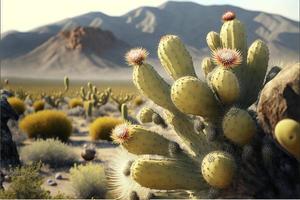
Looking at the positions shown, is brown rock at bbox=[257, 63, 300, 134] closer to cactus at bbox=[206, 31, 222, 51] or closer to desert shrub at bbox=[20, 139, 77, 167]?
cactus at bbox=[206, 31, 222, 51]

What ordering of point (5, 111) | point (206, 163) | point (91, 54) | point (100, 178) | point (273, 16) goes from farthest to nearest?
point (273, 16) → point (91, 54) → point (5, 111) → point (100, 178) → point (206, 163)

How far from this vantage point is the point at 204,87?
240 inches

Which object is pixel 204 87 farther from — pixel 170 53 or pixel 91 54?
pixel 91 54

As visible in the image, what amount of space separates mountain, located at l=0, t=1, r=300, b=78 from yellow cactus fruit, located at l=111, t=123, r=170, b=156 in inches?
4784

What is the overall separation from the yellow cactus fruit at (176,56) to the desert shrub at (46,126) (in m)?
12.5

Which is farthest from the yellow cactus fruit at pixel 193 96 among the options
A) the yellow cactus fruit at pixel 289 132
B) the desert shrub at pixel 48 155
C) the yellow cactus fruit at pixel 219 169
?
the desert shrub at pixel 48 155

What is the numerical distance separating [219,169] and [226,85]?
86 cm

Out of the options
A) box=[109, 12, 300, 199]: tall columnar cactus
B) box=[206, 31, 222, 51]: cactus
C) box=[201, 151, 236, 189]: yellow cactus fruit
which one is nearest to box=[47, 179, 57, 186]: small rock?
box=[109, 12, 300, 199]: tall columnar cactus

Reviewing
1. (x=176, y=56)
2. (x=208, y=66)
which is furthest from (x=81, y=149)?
(x=176, y=56)

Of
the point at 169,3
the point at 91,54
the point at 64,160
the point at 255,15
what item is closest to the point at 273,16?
the point at 255,15

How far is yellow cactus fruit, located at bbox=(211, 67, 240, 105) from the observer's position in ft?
19.7

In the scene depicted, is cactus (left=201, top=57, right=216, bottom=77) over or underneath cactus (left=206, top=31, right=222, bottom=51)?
underneath

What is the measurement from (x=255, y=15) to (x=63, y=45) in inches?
3053

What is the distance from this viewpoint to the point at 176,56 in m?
6.72
